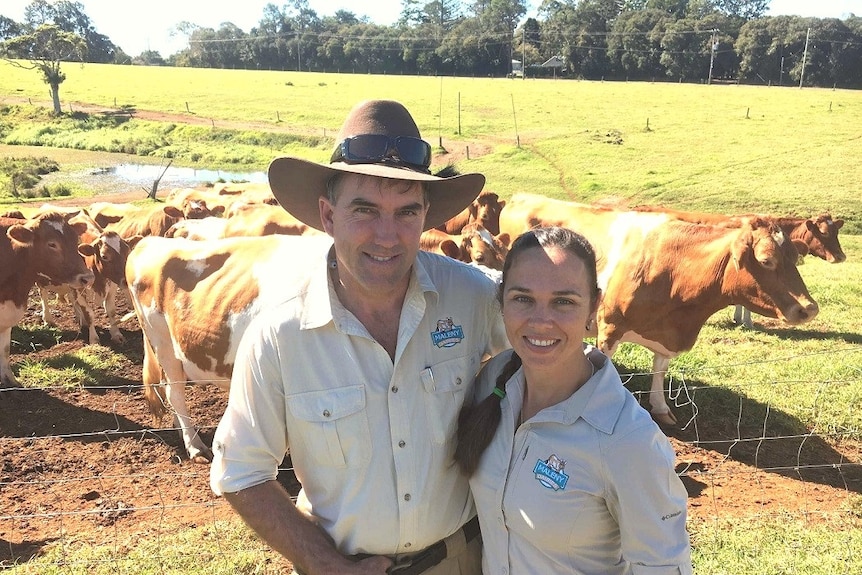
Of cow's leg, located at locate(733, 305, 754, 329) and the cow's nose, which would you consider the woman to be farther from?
cow's leg, located at locate(733, 305, 754, 329)

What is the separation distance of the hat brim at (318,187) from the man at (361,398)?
4 centimetres

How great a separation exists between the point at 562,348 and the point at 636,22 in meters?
84.7

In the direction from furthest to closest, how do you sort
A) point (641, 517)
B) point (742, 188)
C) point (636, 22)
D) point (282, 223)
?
point (636, 22) → point (742, 188) → point (282, 223) → point (641, 517)

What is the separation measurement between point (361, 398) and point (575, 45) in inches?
3271

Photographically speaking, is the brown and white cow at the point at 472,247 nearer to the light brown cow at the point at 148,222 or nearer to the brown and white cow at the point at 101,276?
the brown and white cow at the point at 101,276

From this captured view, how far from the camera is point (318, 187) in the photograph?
2.74 m

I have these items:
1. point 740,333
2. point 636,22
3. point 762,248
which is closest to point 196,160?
point 740,333

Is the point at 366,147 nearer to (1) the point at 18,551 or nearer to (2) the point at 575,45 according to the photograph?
(1) the point at 18,551

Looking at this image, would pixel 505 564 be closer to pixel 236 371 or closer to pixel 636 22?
pixel 236 371

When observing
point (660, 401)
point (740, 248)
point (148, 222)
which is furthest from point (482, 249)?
point (148, 222)

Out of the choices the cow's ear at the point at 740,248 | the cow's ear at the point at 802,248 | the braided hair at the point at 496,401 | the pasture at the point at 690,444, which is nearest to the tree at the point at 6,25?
the pasture at the point at 690,444

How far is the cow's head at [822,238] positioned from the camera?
1255cm

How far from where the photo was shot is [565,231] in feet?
7.49

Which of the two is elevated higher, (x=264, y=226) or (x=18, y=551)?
(x=264, y=226)
